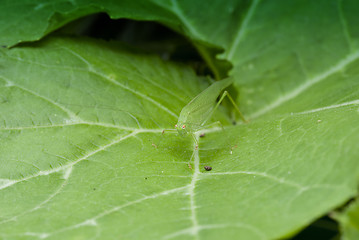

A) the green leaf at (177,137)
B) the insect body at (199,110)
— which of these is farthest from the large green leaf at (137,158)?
the insect body at (199,110)

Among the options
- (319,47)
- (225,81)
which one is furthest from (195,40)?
(319,47)

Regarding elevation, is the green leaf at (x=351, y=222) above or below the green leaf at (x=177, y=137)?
above

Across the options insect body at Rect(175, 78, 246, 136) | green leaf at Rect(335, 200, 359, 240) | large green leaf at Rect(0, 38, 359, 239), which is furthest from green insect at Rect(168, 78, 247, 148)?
green leaf at Rect(335, 200, 359, 240)

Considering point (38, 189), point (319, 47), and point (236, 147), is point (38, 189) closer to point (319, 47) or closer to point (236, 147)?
point (236, 147)

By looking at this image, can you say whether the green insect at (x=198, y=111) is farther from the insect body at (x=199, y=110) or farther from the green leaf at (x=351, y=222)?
the green leaf at (x=351, y=222)

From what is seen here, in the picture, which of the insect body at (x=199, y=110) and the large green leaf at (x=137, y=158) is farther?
the insect body at (x=199, y=110)

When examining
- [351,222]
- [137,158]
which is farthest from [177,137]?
[351,222]
